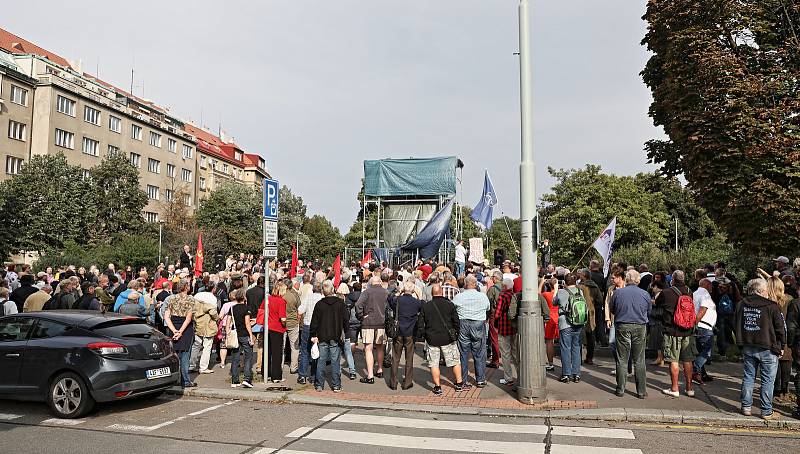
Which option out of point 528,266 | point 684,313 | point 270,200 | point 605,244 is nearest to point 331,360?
point 270,200

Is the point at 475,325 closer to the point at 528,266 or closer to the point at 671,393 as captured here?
the point at 528,266

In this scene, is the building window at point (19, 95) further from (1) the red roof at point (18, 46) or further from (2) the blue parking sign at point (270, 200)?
(2) the blue parking sign at point (270, 200)

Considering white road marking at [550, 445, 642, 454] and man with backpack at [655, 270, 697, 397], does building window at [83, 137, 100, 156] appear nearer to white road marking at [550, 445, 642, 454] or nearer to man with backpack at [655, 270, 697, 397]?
man with backpack at [655, 270, 697, 397]

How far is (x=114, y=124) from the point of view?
56.2 m

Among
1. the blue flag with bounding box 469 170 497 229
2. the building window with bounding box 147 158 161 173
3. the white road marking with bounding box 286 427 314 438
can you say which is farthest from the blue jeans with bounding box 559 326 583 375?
the building window with bounding box 147 158 161 173

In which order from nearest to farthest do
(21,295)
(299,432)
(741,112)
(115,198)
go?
(299,432), (21,295), (741,112), (115,198)

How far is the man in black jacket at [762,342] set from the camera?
787 centimetres

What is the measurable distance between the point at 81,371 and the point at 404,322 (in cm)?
479

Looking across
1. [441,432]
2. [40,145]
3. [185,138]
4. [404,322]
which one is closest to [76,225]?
[40,145]

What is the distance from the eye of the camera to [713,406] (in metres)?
8.47

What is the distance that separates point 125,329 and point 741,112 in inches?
566

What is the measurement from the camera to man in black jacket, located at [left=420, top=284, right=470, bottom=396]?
970 cm

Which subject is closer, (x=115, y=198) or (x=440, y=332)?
(x=440, y=332)

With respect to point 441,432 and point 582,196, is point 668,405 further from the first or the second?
point 582,196
